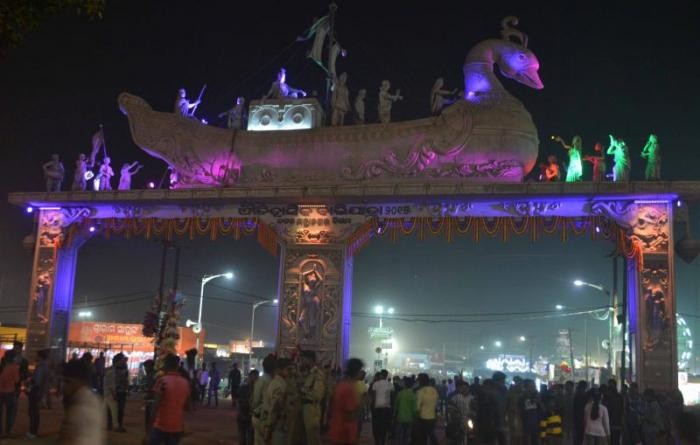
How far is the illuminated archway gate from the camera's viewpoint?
19078mm

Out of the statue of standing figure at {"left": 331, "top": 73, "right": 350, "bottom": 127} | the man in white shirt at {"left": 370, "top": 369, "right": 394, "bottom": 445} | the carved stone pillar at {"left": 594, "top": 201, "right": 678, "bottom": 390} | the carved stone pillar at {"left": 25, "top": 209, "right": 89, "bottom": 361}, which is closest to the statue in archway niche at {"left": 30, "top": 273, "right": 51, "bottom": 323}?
the carved stone pillar at {"left": 25, "top": 209, "right": 89, "bottom": 361}

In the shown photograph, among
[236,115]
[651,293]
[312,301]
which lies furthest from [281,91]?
[651,293]

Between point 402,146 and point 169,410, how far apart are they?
47.0 ft

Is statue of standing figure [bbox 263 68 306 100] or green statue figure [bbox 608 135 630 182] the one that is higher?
statue of standing figure [bbox 263 68 306 100]

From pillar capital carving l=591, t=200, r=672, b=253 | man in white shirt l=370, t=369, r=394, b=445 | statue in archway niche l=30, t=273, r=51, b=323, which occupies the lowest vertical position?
man in white shirt l=370, t=369, r=394, b=445

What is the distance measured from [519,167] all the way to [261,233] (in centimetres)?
851

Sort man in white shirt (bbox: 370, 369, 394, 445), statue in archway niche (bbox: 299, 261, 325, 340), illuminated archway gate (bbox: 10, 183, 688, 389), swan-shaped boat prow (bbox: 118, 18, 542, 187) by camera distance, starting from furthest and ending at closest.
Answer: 1. statue in archway niche (bbox: 299, 261, 325, 340)
2. swan-shaped boat prow (bbox: 118, 18, 542, 187)
3. illuminated archway gate (bbox: 10, 183, 688, 389)
4. man in white shirt (bbox: 370, 369, 394, 445)

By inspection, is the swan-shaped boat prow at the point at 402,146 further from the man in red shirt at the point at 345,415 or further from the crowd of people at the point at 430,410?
the man in red shirt at the point at 345,415

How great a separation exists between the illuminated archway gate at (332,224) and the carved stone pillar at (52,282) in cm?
3

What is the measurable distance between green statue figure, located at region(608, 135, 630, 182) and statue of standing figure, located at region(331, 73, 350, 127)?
27.5 ft

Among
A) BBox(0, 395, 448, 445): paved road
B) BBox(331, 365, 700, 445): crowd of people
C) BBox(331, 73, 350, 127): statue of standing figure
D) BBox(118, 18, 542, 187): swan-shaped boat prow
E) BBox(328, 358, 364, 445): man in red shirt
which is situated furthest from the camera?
BBox(331, 73, 350, 127): statue of standing figure

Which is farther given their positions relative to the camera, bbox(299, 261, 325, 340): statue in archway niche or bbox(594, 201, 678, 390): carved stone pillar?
bbox(299, 261, 325, 340): statue in archway niche

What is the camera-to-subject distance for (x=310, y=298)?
21.4 metres

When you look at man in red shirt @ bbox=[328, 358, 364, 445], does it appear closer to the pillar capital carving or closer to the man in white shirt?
the man in white shirt
